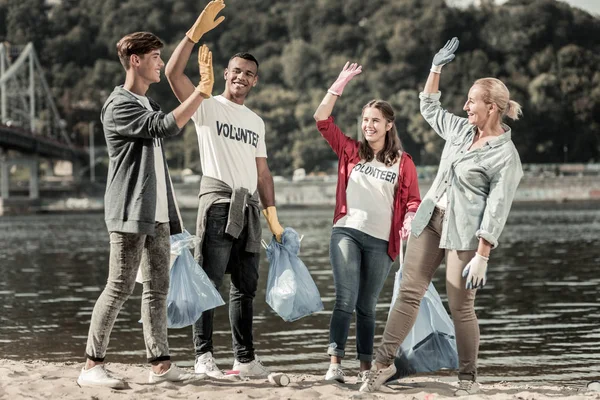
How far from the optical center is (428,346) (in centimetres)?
597

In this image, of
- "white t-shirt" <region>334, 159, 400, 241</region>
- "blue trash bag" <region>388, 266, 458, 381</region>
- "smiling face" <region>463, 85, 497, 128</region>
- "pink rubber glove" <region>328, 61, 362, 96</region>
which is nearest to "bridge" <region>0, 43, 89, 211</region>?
"pink rubber glove" <region>328, 61, 362, 96</region>

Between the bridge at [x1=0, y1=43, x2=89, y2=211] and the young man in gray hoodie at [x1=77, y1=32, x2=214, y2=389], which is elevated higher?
the bridge at [x1=0, y1=43, x2=89, y2=211]

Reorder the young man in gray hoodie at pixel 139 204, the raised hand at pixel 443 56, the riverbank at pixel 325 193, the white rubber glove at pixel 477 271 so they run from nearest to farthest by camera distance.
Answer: the white rubber glove at pixel 477 271 < the young man in gray hoodie at pixel 139 204 < the raised hand at pixel 443 56 < the riverbank at pixel 325 193

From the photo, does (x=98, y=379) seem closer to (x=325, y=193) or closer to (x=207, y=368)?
(x=207, y=368)

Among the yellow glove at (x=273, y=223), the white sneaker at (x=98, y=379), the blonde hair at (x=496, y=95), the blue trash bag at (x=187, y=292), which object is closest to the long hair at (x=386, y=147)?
the yellow glove at (x=273, y=223)

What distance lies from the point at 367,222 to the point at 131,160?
4.45 ft

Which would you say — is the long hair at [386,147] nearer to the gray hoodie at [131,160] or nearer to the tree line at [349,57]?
the gray hoodie at [131,160]

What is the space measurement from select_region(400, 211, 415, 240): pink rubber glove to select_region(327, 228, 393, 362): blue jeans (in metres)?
0.12

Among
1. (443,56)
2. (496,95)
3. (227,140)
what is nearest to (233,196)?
(227,140)

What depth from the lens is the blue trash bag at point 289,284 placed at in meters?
6.20

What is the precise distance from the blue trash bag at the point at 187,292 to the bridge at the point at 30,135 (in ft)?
224

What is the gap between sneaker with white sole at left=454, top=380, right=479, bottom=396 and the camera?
18.4 ft

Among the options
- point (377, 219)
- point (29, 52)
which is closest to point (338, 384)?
point (377, 219)

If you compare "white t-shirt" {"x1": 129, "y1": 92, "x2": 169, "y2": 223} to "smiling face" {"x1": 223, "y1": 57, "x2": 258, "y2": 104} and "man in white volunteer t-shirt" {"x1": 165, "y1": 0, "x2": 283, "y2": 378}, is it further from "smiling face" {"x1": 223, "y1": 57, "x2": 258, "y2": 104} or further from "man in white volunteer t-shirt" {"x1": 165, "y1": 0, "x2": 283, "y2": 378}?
"smiling face" {"x1": 223, "y1": 57, "x2": 258, "y2": 104}
